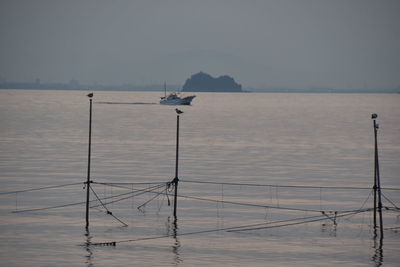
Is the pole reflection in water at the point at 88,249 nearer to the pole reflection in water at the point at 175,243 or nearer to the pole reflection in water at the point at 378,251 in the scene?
the pole reflection in water at the point at 175,243

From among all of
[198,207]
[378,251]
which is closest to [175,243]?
[378,251]

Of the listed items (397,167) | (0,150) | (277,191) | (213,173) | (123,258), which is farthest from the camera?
(0,150)

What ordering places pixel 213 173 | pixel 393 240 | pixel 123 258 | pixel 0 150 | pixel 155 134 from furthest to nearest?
pixel 155 134
pixel 0 150
pixel 213 173
pixel 393 240
pixel 123 258

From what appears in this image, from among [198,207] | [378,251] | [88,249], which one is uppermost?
[198,207]

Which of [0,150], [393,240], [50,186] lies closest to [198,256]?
[393,240]

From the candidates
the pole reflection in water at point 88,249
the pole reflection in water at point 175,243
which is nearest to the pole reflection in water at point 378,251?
the pole reflection in water at point 175,243

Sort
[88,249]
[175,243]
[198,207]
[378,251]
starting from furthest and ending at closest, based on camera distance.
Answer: [198,207]
[175,243]
[378,251]
[88,249]

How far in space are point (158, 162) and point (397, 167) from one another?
26.0 meters

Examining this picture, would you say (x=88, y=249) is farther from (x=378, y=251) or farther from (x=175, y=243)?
(x=378, y=251)

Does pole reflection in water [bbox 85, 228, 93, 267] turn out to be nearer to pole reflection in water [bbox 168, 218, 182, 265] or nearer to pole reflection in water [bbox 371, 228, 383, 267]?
pole reflection in water [bbox 168, 218, 182, 265]

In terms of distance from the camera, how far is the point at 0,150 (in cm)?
9762

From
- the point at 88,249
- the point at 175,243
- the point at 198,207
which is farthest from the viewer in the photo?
the point at 198,207

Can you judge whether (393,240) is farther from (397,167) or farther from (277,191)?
(397,167)

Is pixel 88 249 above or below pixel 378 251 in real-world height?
below
